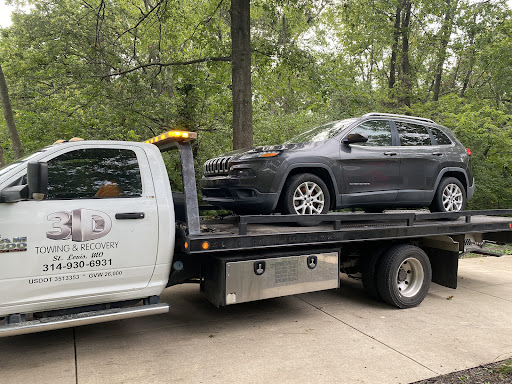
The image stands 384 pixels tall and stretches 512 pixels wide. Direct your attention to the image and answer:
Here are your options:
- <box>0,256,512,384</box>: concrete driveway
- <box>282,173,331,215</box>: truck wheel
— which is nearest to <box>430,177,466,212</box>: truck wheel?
<box>0,256,512,384</box>: concrete driveway

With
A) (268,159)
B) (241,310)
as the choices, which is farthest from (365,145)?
(241,310)

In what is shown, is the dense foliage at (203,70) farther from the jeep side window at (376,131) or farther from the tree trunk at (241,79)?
the jeep side window at (376,131)

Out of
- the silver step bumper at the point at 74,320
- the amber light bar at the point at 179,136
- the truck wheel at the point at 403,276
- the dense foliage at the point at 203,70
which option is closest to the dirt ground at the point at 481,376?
the truck wheel at the point at 403,276

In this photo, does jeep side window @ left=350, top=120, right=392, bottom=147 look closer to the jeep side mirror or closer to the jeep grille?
the jeep side mirror

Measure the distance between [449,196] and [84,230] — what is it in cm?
542

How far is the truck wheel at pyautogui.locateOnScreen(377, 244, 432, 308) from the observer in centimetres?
549

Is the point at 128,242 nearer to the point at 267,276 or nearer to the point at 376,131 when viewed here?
the point at 267,276

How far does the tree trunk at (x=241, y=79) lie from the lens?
8891 mm

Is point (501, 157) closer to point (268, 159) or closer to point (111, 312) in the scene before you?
point (268, 159)

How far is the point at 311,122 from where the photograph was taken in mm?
15961

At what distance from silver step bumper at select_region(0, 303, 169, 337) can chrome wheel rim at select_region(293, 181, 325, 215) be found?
2.10m

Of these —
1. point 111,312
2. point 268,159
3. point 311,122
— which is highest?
point 311,122

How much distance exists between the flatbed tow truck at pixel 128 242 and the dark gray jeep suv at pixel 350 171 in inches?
14.4

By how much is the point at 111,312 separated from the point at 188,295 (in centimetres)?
244
